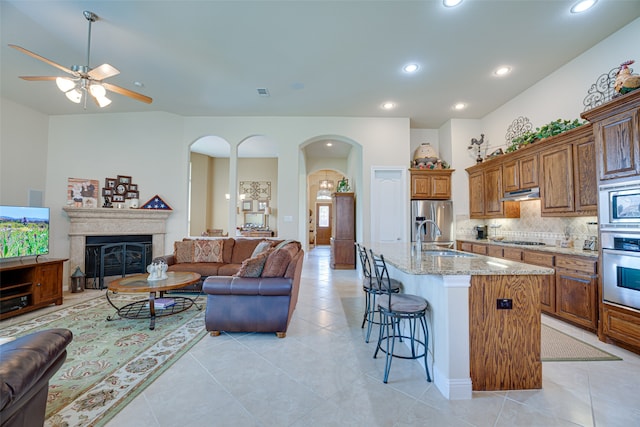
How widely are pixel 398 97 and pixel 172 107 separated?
4.39 metres

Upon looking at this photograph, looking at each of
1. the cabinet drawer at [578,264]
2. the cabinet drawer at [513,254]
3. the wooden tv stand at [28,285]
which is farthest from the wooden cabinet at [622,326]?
the wooden tv stand at [28,285]

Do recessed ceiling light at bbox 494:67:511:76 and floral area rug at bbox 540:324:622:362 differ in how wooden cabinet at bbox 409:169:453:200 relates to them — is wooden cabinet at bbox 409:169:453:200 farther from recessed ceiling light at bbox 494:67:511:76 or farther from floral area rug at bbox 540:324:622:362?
floral area rug at bbox 540:324:622:362

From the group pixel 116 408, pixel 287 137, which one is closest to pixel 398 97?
pixel 287 137

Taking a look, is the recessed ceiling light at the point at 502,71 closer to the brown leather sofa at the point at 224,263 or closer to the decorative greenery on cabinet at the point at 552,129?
the decorative greenery on cabinet at the point at 552,129

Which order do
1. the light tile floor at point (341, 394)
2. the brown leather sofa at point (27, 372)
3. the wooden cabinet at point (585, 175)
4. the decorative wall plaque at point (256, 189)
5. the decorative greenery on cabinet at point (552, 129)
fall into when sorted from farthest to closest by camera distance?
the decorative wall plaque at point (256, 189), the decorative greenery on cabinet at point (552, 129), the wooden cabinet at point (585, 175), the light tile floor at point (341, 394), the brown leather sofa at point (27, 372)

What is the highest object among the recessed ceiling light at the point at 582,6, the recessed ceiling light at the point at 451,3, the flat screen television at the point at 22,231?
the recessed ceiling light at the point at 582,6

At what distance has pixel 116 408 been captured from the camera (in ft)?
5.64

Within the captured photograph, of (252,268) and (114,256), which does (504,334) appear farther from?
(114,256)

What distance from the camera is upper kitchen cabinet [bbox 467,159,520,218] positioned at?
4.70 metres

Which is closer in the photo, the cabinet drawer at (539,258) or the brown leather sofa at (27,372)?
the brown leather sofa at (27,372)

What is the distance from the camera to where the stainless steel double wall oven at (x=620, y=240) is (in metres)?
2.38

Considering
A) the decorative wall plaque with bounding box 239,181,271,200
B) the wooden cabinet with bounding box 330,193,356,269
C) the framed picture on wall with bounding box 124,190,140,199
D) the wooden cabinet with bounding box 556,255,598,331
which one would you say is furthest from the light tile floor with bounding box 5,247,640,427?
the decorative wall plaque with bounding box 239,181,271,200

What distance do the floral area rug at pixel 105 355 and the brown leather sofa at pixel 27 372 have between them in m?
0.47

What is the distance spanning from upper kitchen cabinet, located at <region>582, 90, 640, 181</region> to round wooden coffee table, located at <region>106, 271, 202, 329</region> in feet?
15.7
